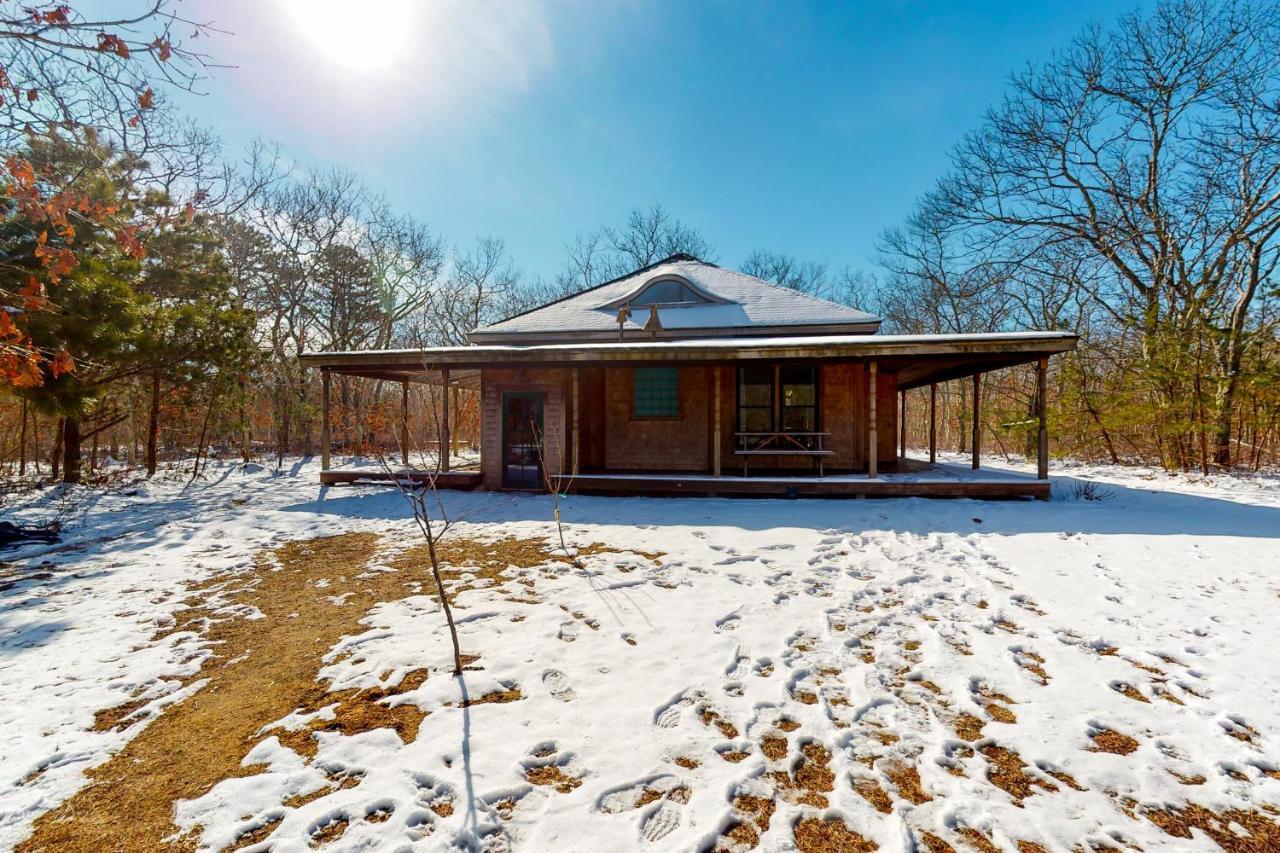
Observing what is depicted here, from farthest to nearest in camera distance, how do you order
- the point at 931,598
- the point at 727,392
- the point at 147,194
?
the point at 727,392 → the point at 147,194 → the point at 931,598

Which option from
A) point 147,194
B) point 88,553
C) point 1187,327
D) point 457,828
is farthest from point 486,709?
point 1187,327

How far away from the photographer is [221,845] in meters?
1.95

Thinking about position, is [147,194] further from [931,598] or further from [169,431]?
[931,598]

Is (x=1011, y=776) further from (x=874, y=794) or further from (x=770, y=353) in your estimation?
(x=770, y=353)

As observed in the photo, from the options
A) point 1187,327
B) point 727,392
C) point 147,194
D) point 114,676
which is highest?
point 147,194

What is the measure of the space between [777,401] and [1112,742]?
879 centimetres

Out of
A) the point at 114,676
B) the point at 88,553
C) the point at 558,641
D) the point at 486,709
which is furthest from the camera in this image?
the point at 88,553

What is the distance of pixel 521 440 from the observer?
35.1 ft

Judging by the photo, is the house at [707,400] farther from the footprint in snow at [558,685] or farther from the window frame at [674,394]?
the footprint in snow at [558,685]

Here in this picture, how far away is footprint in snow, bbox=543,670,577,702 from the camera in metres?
2.97

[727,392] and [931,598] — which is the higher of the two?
[727,392]

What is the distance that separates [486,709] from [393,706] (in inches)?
21.9

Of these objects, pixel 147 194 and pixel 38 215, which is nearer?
pixel 38 215

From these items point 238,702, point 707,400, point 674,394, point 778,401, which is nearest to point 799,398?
point 778,401
